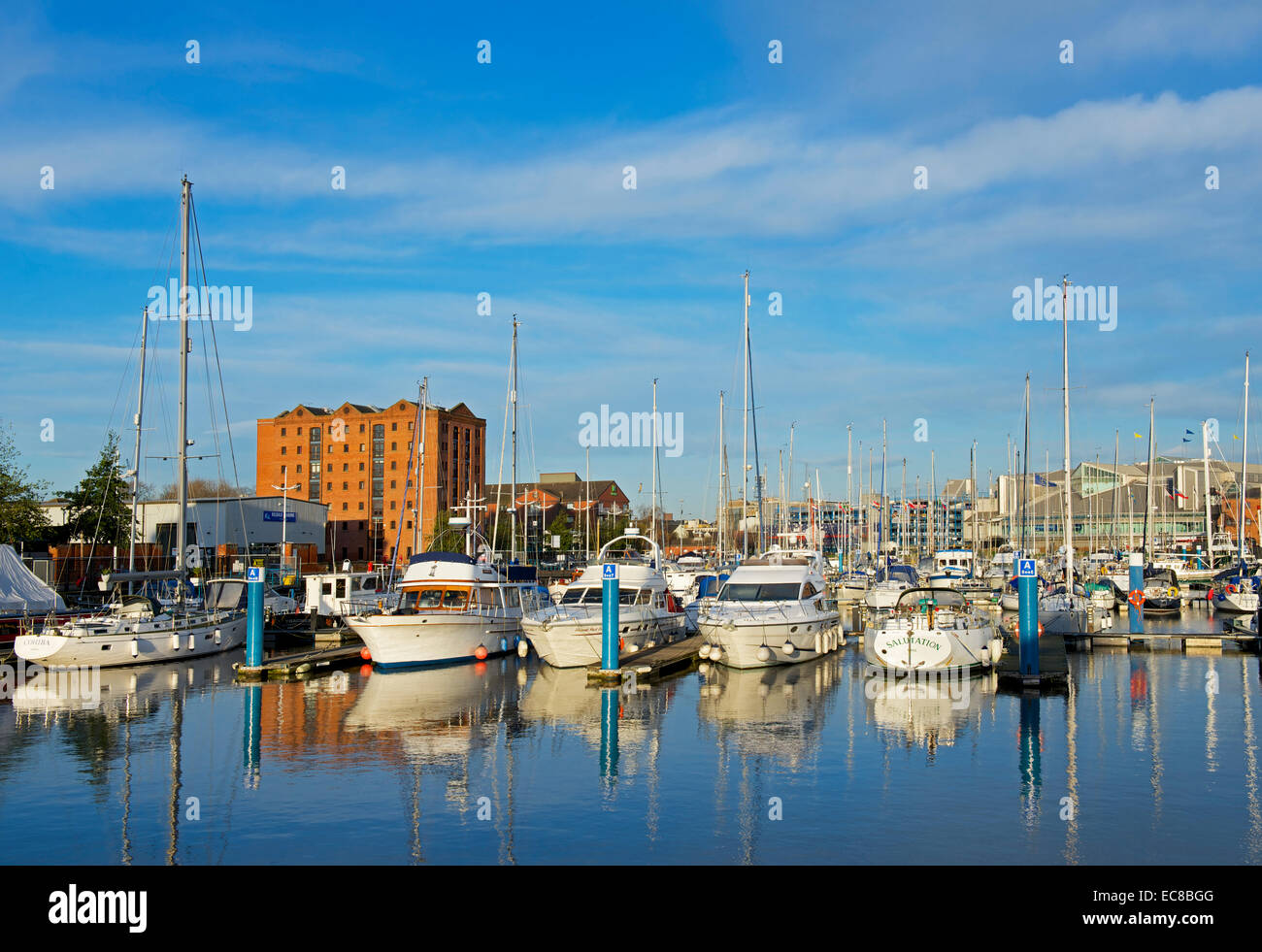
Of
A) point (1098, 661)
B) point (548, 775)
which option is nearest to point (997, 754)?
point (548, 775)

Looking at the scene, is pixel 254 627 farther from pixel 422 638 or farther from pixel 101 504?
pixel 101 504

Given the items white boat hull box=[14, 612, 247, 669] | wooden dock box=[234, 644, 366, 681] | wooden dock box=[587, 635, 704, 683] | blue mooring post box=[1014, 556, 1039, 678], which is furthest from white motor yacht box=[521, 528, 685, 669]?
blue mooring post box=[1014, 556, 1039, 678]

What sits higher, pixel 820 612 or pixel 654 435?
pixel 654 435

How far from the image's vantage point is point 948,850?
46.3ft

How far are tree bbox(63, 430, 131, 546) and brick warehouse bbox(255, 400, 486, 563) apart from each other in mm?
65082

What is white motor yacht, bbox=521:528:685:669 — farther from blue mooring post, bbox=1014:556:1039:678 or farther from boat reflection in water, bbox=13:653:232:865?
blue mooring post, bbox=1014:556:1039:678

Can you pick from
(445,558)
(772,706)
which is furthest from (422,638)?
(772,706)

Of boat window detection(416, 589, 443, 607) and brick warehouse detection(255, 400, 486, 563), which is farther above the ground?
brick warehouse detection(255, 400, 486, 563)

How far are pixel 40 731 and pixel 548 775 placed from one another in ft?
39.6

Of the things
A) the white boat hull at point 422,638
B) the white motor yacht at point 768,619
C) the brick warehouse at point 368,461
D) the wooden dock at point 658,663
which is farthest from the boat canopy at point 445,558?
the brick warehouse at point 368,461

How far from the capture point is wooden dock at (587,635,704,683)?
29812 mm

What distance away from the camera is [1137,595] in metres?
51.2
